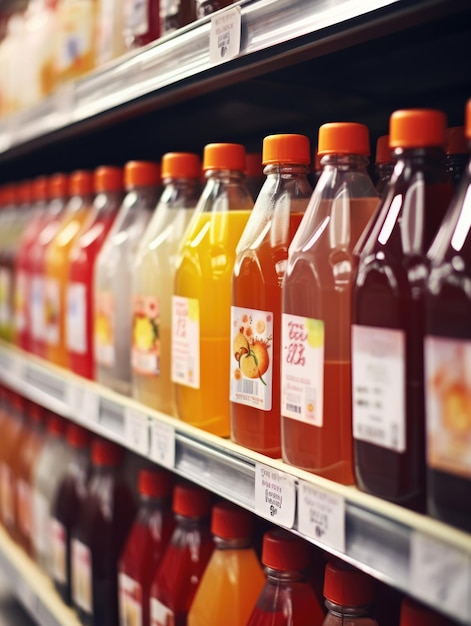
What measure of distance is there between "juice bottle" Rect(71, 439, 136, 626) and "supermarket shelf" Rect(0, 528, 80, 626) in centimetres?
4

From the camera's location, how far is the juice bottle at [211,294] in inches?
43.8

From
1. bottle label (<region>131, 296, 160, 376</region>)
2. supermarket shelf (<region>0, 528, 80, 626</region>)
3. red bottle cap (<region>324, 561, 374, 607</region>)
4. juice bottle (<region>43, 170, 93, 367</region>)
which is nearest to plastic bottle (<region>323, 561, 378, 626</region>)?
red bottle cap (<region>324, 561, 374, 607</region>)

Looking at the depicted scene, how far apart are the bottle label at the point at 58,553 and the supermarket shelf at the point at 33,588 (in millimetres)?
43

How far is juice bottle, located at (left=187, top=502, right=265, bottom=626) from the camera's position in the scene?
3.73 ft

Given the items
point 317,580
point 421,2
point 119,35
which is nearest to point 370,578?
point 317,580

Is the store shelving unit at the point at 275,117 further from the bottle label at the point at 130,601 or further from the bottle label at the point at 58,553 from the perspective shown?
the bottle label at the point at 130,601

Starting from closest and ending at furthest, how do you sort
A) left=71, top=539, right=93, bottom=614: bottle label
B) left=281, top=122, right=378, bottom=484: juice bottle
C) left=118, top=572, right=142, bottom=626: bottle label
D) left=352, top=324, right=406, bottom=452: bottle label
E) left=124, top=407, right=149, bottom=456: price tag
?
1. left=352, top=324, right=406, bottom=452: bottle label
2. left=281, top=122, right=378, bottom=484: juice bottle
3. left=124, top=407, right=149, bottom=456: price tag
4. left=118, top=572, right=142, bottom=626: bottle label
5. left=71, top=539, right=93, bottom=614: bottle label

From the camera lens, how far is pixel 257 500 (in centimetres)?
94

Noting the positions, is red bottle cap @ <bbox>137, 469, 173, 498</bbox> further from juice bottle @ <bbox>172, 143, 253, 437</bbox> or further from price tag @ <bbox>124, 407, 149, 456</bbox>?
juice bottle @ <bbox>172, 143, 253, 437</bbox>

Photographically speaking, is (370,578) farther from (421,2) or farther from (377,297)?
(421,2)

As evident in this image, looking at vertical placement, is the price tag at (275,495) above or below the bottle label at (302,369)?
below

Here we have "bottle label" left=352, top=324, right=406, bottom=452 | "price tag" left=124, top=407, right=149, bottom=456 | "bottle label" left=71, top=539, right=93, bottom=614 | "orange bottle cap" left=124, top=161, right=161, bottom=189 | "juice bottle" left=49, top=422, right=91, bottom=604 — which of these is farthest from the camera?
"juice bottle" left=49, top=422, right=91, bottom=604

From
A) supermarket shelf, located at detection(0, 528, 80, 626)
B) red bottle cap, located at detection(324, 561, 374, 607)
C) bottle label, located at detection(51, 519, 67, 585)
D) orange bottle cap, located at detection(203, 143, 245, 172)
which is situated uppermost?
orange bottle cap, located at detection(203, 143, 245, 172)

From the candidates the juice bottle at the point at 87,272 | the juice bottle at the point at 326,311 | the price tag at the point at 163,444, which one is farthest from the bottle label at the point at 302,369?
the juice bottle at the point at 87,272
